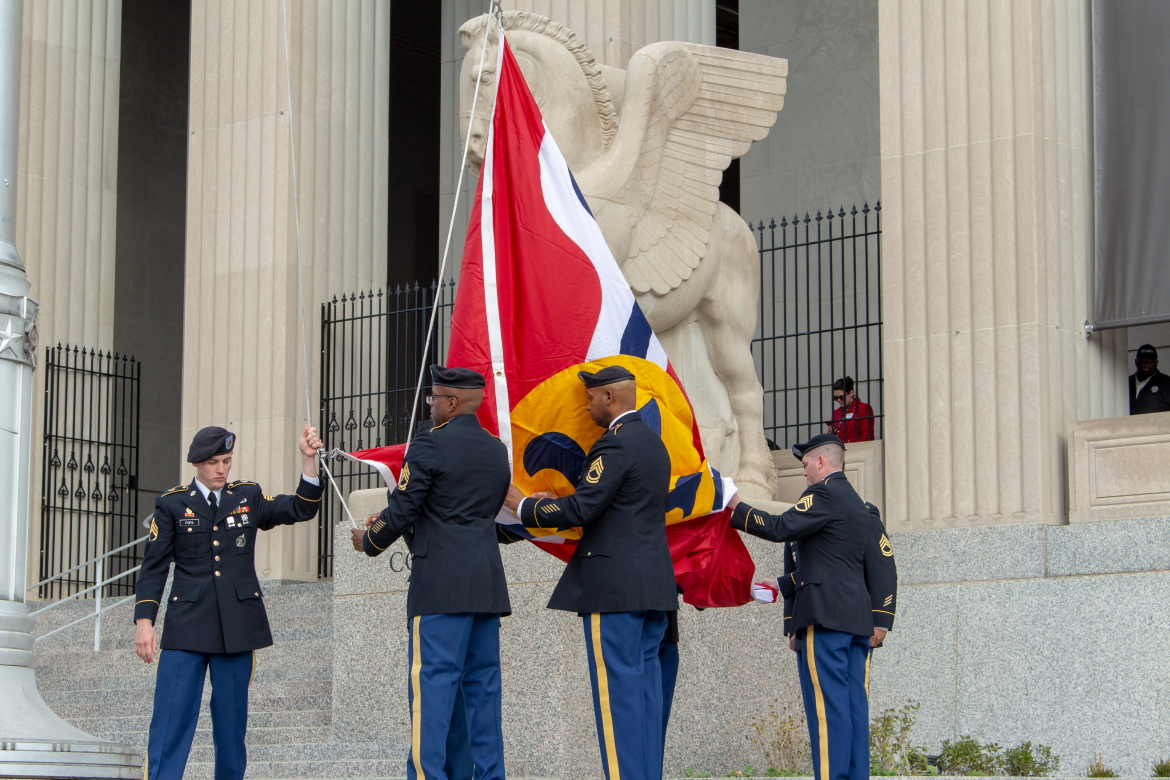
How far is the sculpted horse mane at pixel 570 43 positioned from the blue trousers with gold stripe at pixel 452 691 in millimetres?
4569

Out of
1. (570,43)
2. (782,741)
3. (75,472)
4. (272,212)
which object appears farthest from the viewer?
(75,472)

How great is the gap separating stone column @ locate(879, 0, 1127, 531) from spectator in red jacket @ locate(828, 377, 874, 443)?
1239 millimetres

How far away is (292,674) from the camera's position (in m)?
11.6

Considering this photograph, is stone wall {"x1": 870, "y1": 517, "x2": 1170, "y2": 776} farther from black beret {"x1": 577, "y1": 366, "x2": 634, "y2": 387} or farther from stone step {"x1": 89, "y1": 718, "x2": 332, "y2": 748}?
black beret {"x1": 577, "y1": 366, "x2": 634, "y2": 387}

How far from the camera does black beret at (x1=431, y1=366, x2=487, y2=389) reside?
7.01m

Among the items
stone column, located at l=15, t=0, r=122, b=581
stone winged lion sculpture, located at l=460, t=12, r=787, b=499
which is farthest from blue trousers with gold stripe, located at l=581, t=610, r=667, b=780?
stone column, located at l=15, t=0, r=122, b=581

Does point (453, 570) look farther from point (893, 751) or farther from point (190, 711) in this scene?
point (893, 751)

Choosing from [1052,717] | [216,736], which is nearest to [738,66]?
[1052,717]

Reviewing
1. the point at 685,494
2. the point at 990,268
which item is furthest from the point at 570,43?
the point at 685,494

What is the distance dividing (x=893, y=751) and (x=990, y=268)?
11.0 ft

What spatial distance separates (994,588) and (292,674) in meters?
4.86

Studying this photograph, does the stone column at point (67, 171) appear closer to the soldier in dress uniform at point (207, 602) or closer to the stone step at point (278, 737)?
the stone step at point (278, 737)

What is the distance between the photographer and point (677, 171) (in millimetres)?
11117

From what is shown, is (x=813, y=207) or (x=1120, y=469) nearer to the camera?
(x=1120, y=469)
